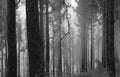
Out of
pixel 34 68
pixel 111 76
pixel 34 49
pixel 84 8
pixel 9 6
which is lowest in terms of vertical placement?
pixel 111 76

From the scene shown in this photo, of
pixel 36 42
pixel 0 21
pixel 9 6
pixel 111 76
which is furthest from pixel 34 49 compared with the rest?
pixel 0 21

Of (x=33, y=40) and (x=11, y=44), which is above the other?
(x=33, y=40)

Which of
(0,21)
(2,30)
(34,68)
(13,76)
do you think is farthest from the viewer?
(2,30)

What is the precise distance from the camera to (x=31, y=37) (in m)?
4.98

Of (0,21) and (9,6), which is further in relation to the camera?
(0,21)

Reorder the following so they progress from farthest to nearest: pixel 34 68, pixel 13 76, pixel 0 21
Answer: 1. pixel 0 21
2. pixel 13 76
3. pixel 34 68

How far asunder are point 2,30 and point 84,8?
10.8m

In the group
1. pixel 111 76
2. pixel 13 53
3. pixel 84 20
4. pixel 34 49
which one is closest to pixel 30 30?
pixel 34 49

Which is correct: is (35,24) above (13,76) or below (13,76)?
above

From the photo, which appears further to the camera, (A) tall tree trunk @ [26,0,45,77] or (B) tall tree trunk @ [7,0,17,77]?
(B) tall tree trunk @ [7,0,17,77]

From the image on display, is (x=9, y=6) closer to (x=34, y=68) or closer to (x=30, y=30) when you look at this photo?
(x=30, y=30)

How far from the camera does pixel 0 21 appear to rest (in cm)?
1950

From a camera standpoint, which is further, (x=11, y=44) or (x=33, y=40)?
(x=11, y=44)

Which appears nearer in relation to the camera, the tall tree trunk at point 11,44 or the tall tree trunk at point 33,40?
the tall tree trunk at point 33,40
